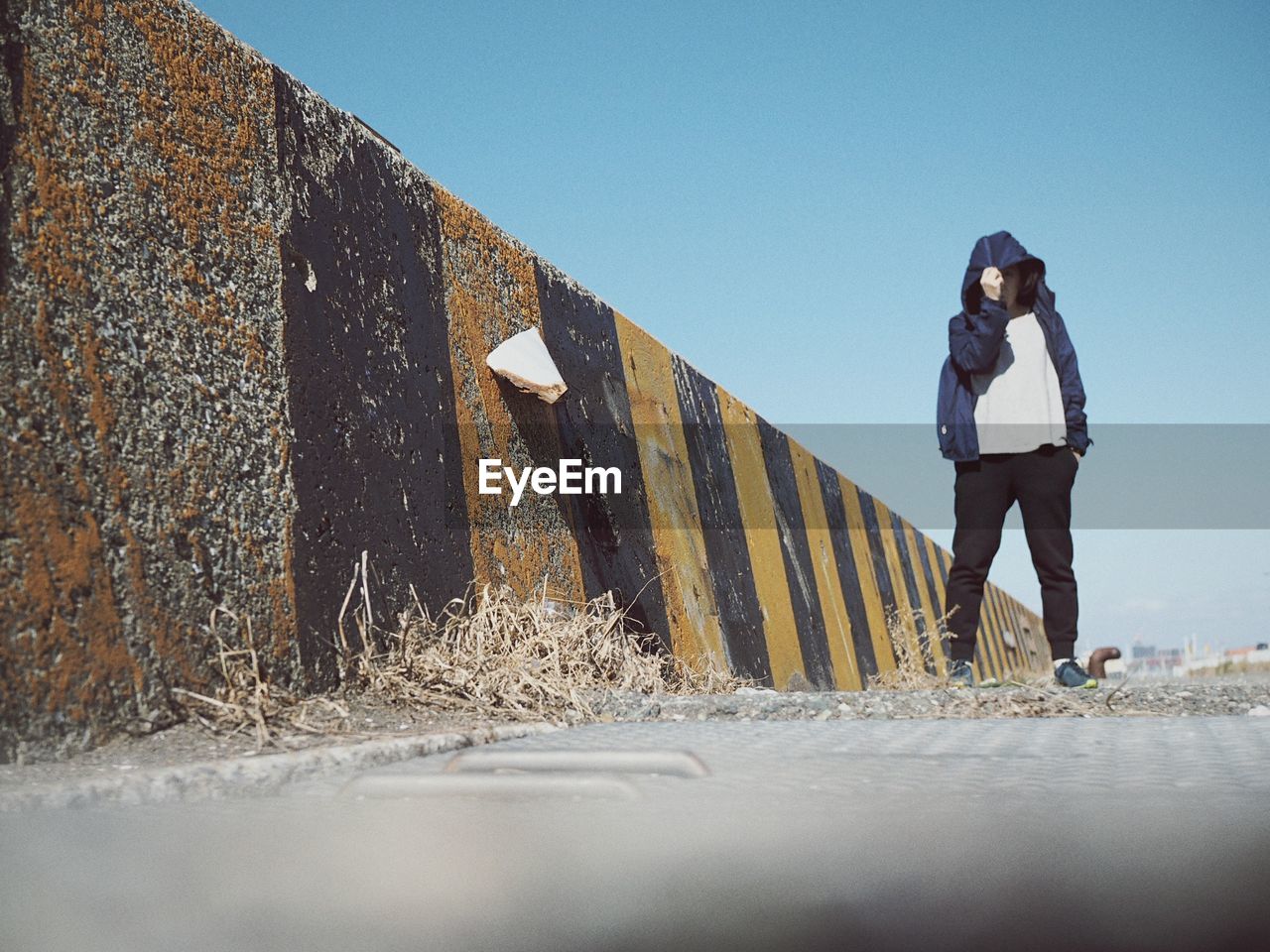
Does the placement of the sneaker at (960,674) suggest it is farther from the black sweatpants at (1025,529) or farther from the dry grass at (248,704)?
the dry grass at (248,704)

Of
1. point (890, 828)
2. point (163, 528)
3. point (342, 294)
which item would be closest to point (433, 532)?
point (342, 294)

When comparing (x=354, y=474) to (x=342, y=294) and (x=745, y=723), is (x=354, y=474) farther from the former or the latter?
(x=745, y=723)

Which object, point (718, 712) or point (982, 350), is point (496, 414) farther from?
point (982, 350)

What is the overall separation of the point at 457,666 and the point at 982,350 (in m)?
2.38

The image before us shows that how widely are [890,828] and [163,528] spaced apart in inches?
50.7

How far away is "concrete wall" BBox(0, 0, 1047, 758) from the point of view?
1.63m

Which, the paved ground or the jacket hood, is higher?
the jacket hood

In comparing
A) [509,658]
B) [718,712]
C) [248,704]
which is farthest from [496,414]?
[248,704]

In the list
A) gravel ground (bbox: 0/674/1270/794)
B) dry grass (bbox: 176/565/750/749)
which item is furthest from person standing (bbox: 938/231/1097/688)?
dry grass (bbox: 176/565/750/749)

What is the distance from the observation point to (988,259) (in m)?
4.16

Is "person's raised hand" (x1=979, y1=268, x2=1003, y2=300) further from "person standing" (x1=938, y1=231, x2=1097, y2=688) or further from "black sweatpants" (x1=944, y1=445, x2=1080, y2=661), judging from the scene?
"black sweatpants" (x1=944, y1=445, x2=1080, y2=661)

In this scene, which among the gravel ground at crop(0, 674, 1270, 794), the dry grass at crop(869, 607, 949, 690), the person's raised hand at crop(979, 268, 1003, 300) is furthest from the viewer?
the dry grass at crop(869, 607, 949, 690)

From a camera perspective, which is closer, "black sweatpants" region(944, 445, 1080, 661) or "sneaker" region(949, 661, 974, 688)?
"sneaker" region(949, 661, 974, 688)

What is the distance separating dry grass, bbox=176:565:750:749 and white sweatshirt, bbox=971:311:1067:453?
1567 millimetres
